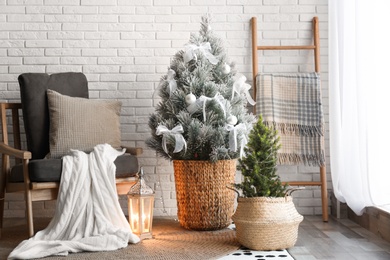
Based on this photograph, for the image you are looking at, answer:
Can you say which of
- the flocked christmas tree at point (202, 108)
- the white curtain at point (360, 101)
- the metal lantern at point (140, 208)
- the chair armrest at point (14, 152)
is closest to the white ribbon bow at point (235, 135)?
the flocked christmas tree at point (202, 108)

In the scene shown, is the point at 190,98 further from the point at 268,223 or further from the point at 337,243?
the point at 337,243

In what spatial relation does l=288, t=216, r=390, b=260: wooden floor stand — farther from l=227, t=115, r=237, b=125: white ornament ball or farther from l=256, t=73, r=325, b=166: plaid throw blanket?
l=227, t=115, r=237, b=125: white ornament ball

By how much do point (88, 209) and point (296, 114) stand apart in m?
1.63

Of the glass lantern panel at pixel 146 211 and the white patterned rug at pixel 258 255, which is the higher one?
the glass lantern panel at pixel 146 211

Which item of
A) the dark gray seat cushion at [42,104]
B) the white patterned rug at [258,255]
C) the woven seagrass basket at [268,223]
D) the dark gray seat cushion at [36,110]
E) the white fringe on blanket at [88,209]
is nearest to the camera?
the white patterned rug at [258,255]

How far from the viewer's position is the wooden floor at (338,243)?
2539 millimetres

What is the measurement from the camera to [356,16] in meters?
3.02

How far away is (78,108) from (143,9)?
3.15 ft

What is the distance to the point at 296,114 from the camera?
12.0 ft

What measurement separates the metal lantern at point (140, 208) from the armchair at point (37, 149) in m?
0.19

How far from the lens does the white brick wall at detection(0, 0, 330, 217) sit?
3.73 metres

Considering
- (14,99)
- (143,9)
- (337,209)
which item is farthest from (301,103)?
(14,99)

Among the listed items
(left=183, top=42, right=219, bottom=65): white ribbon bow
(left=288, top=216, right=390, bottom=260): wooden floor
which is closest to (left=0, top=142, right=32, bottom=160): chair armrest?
(left=183, top=42, right=219, bottom=65): white ribbon bow

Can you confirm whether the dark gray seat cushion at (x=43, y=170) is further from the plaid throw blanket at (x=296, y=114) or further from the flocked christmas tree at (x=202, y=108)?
the plaid throw blanket at (x=296, y=114)
